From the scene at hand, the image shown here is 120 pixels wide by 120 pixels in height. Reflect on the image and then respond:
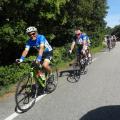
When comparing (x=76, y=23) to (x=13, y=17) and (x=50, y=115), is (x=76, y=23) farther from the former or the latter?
(x=50, y=115)

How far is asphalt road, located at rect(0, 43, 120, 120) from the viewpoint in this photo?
864 cm

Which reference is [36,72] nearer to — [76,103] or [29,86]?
Answer: [29,86]

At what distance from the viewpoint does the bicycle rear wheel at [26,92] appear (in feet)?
31.1

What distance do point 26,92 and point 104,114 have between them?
228cm

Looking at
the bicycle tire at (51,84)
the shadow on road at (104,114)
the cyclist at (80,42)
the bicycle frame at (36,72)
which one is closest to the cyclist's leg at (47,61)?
the bicycle frame at (36,72)

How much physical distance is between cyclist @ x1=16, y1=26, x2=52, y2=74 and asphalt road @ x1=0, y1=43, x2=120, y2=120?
43.6 inches

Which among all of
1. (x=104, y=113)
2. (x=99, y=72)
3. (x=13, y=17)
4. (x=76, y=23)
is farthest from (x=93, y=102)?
(x=76, y=23)

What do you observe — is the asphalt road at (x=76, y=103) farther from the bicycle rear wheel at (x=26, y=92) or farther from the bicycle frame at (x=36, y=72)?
the bicycle frame at (x=36, y=72)

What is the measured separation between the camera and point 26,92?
386 inches

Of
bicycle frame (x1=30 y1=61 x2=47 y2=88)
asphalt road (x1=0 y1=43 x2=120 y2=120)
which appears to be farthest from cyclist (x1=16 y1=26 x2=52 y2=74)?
asphalt road (x1=0 y1=43 x2=120 y2=120)

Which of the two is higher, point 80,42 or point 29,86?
point 80,42

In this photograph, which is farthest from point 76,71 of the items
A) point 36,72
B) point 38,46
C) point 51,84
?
point 36,72

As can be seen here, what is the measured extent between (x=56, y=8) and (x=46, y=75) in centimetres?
823

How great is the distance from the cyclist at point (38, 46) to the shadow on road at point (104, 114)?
2122 millimetres
